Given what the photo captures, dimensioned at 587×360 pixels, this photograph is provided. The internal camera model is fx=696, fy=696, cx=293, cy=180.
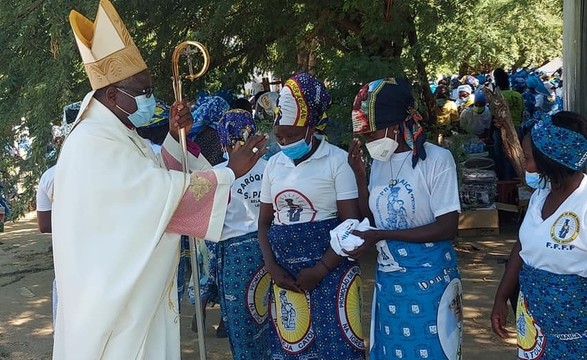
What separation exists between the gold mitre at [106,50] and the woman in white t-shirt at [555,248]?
182 centimetres

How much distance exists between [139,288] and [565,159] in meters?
A: 1.88

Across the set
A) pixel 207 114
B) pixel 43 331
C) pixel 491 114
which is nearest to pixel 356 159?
pixel 207 114

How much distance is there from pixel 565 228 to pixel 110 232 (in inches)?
74.2

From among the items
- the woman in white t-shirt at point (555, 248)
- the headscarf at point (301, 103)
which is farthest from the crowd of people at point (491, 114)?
the woman in white t-shirt at point (555, 248)

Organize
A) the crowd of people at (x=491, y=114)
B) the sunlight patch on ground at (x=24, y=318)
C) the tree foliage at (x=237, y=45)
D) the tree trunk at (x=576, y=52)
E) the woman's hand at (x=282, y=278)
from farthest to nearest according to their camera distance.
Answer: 1. the crowd of people at (x=491, y=114)
2. the sunlight patch on ground at (x=24, y=318)
3. the tree foliage at (x=237, y=45)
4. the tree trunk at (x=576, y=52)
5. the woman's hand at (x=282, y=278)

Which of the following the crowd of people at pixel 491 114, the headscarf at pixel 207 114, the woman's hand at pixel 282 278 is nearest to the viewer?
the woman's hand at pixel 282 278

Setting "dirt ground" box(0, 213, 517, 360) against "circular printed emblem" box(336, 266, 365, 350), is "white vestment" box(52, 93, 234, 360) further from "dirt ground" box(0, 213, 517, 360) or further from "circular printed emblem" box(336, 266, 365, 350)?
"dirt ground" box(0, 213, 517, 360)

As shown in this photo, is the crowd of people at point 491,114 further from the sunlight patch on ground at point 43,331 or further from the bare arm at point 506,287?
the sunlight patch on ground at point 43,331

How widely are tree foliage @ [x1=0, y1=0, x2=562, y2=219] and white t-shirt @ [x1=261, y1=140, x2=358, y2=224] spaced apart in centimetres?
212

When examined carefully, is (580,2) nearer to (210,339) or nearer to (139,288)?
(139,288)

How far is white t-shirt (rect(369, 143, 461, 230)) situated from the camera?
324 centimetres

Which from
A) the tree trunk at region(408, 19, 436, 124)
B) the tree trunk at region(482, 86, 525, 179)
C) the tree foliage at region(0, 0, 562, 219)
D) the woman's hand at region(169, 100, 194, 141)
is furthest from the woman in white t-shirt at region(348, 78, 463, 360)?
the tree trunk at region(408, 19, 436, 124)

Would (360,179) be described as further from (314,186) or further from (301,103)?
(301,103)

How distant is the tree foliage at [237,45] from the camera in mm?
5270
